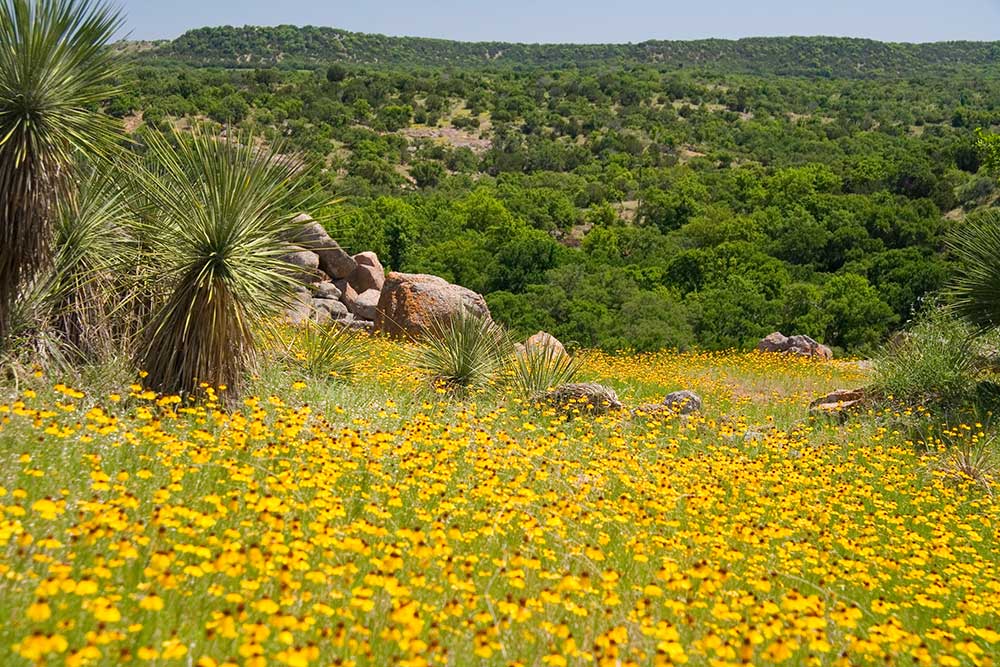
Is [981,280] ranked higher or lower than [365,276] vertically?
higher

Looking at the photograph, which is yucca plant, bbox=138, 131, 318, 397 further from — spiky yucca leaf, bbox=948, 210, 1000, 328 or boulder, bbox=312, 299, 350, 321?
boulder, bbox=312, 299, 350, 321

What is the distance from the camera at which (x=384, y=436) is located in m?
6.36

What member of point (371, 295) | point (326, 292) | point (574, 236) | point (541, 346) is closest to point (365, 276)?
point (371, 295)

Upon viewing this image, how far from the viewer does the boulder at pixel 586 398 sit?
1112 centimetres

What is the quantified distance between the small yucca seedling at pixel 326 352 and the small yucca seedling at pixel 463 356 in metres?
1.06

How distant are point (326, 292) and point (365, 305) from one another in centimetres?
119

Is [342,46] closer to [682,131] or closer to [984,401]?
[682,131]

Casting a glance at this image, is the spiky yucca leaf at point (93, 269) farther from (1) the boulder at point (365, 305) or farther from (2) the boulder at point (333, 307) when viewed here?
(1) the boulder at point (365, 305)

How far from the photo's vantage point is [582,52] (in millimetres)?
149875

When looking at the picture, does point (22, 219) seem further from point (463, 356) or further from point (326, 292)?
point (326, 292)

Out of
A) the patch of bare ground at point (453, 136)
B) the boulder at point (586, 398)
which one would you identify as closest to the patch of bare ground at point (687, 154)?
the patch of bare ground at point (453, 136)

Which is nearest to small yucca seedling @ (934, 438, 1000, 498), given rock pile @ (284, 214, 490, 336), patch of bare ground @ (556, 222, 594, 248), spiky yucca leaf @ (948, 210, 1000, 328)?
spiky yucca leaf @ (948, 210, 1000, 328)

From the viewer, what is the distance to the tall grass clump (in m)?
12.6

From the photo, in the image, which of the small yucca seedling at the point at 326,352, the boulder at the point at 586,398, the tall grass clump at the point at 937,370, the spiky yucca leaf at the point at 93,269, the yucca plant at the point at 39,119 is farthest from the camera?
the tall grass clump at the point at 937,370
